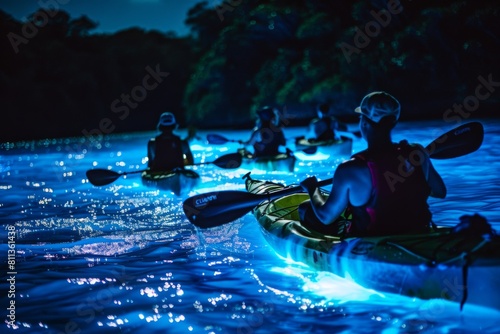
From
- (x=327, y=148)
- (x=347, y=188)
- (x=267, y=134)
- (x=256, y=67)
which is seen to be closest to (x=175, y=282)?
(x=347, y=188)

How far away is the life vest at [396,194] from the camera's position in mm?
3400

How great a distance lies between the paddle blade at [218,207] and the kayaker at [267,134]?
5.59 meters

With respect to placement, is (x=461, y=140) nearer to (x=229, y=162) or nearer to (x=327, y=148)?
(x=229, y=162)

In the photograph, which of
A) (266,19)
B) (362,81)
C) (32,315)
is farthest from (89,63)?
(32,315)

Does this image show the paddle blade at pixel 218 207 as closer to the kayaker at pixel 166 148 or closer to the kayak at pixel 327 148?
the kayaker at pixel 166 148

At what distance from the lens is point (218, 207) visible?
15.9 feet

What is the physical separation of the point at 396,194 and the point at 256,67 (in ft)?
108

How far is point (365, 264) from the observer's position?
3.60 m

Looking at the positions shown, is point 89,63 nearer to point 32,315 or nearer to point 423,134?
point 423,134

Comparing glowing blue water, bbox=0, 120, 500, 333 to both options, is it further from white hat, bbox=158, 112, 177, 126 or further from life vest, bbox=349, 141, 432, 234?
white hat, bbox=158, 112, 177, 126

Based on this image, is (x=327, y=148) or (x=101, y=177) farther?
(x=327, y=148)

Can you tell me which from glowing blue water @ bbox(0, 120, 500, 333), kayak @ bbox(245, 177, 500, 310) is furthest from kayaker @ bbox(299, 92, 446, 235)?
glowing blue water @ bbox(0, 120, 500, 333)

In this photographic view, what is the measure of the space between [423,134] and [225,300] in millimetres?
16109

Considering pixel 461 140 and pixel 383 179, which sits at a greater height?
pixel 461 140
